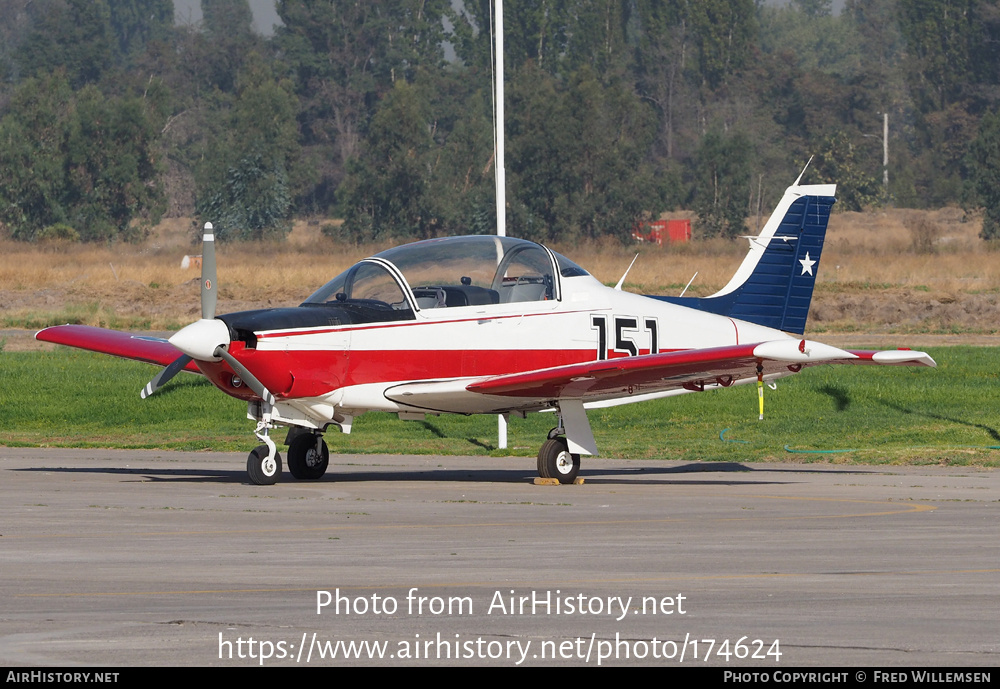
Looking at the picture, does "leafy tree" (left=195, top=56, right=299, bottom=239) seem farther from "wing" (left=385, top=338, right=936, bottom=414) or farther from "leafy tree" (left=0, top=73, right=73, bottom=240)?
"wing" (left=385, top=338, right=936, bottom=414)

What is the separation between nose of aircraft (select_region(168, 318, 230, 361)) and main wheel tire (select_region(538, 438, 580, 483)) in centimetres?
352

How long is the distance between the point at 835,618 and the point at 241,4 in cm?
14144

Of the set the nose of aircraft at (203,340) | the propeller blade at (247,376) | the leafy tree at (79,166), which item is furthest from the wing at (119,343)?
the leafy tree at (79,166)

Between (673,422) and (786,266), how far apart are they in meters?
4.12

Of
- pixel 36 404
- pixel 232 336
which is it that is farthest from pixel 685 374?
pixel 36 404

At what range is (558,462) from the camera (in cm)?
1407

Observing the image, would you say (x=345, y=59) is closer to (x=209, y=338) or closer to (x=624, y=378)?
(x=624, y=378)

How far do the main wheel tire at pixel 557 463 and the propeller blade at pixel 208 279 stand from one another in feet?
11.9

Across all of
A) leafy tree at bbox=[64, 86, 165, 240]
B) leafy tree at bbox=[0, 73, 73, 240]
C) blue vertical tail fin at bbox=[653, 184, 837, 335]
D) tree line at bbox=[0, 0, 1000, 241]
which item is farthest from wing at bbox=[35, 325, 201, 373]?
leafy tree at bbox=[0, 73, 73, 240]

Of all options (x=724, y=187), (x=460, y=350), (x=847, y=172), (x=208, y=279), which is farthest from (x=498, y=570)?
(x=847, y=172)

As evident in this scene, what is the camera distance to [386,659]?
19.5 ft

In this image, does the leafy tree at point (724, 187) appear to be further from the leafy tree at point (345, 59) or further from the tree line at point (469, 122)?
the leafy tree at point (345, 59)

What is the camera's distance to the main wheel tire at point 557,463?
14062 millimetres

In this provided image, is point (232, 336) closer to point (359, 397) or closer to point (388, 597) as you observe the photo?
point (359, 397)
